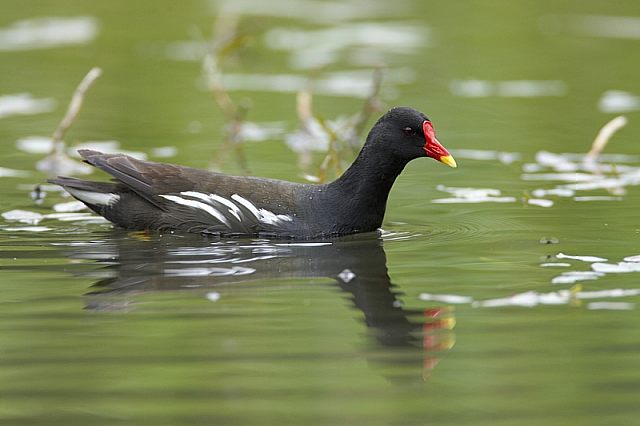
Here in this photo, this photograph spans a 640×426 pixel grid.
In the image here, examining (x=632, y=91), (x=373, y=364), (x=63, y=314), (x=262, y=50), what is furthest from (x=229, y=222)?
(x=262, y=50)

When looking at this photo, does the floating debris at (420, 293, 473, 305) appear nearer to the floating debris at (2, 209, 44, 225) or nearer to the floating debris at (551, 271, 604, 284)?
the floating debris at (551, 271, 604, 284)

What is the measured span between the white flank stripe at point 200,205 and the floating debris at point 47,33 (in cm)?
800

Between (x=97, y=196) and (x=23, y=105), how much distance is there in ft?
15.4

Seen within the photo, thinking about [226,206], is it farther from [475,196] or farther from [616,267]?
[616,267]

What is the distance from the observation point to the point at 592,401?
178 inches

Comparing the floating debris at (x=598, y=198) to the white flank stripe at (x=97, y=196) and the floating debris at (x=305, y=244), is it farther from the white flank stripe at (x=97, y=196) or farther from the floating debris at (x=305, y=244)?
the white flank stripe at (x=97, y=196)

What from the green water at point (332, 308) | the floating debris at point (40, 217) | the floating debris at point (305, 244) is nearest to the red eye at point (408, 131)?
the green water at point (332, 308)

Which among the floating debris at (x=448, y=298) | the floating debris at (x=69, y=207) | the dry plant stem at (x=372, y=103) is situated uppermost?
the dry plant stem at (x=372, y=103)

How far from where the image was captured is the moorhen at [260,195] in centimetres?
769

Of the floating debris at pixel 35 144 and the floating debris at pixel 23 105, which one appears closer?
the floating debris at pixel 35 144

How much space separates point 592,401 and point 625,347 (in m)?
0.72

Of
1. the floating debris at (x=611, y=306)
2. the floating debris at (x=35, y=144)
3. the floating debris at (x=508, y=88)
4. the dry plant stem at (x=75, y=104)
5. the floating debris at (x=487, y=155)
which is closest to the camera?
the floating debris at (x=611, y=306)

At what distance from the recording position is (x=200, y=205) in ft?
25.5

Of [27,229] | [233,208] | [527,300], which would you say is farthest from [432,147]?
[27,229]
